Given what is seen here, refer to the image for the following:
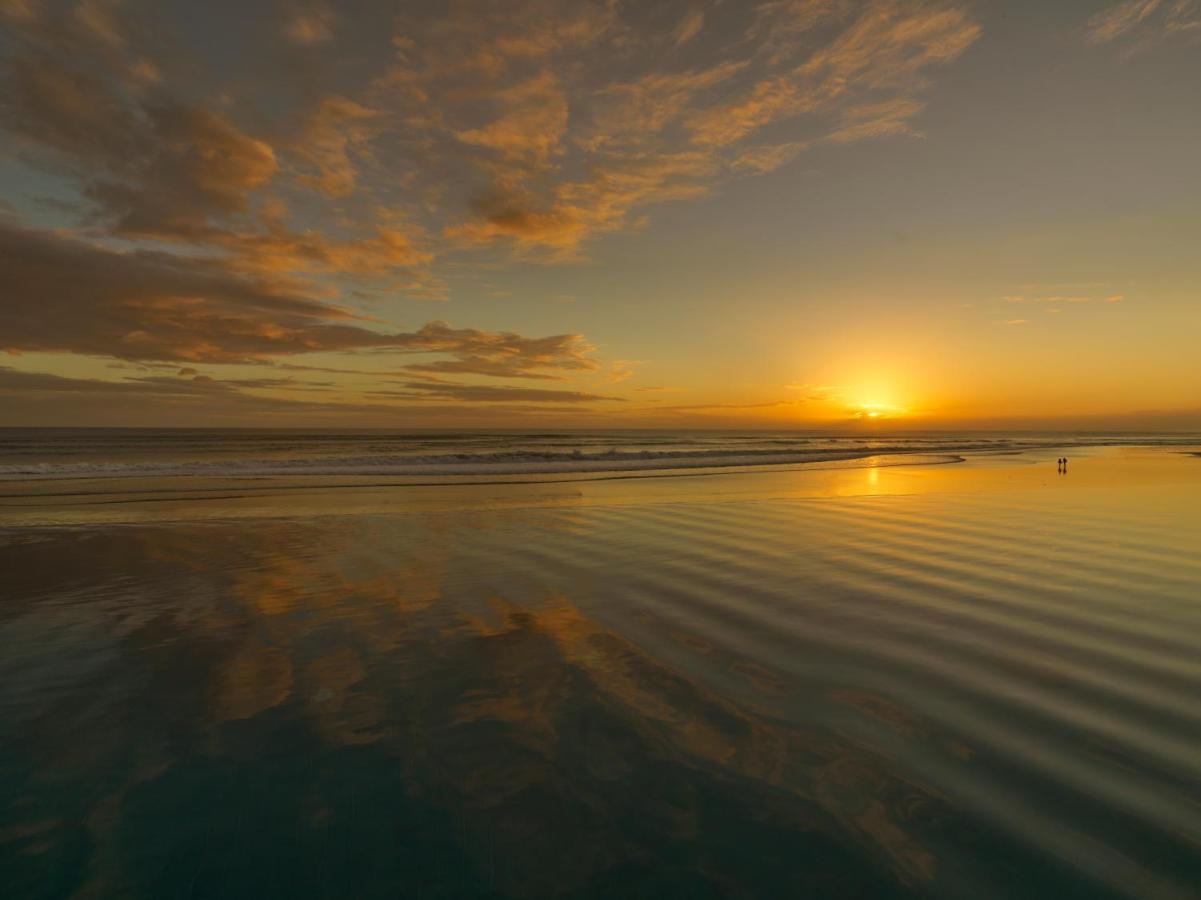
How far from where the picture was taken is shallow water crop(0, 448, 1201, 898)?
3174 mm

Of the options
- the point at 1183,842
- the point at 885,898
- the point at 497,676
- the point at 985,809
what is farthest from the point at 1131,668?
the point at 497,676

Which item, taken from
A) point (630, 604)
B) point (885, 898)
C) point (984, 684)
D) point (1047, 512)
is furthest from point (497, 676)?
point (1047, 512)

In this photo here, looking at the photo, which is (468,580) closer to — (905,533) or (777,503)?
(905,533)

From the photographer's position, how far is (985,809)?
11.5 feet

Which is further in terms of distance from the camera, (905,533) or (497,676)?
(905,533)

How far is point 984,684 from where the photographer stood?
520cm

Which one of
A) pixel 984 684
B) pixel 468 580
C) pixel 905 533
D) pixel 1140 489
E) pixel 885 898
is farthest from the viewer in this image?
pixel 1140 489

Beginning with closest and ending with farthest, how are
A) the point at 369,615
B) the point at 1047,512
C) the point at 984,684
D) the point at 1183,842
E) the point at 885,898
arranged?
the point at 885,898, the point at 1183,842, the point at 984,684, the point at 369,615, the point at 1047,512

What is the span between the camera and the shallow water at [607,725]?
10.4 feet

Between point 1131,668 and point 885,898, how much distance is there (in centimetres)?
414

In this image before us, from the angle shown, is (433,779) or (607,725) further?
(607,725)

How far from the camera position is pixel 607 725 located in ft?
15.2

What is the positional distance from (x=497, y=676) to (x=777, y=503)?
14.1 m

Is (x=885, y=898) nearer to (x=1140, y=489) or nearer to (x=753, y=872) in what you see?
(x=753, y=872)
